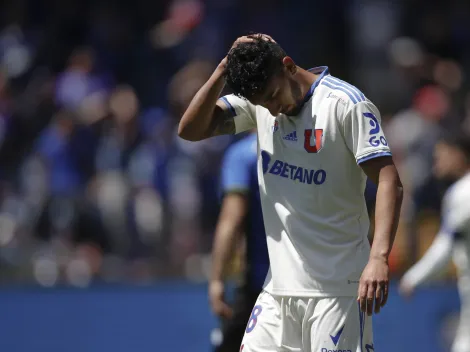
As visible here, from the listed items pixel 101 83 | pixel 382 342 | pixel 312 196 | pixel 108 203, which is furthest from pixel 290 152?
pixel 101 83

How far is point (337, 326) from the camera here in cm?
441

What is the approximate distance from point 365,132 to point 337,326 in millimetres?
924

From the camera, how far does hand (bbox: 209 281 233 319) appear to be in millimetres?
5914

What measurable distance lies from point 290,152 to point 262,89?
382mm

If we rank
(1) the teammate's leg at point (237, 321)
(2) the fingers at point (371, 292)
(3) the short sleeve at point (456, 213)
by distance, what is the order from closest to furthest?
(2) the fingers at point (371, 292), (1) the teammate's leg at point (237, 321), (3) the short sleeve at point (456, 213)

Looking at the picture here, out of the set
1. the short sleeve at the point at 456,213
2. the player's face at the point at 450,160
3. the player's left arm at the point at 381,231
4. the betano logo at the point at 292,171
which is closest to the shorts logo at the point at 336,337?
the player's left arm at the point at 381,231

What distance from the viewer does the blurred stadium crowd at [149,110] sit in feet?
33.6

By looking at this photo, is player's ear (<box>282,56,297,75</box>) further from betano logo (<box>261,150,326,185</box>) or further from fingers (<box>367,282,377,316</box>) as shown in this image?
fingers (<box>367,282,377,316</box>)

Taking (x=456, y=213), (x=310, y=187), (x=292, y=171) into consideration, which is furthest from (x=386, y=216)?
(x=456, y=213)

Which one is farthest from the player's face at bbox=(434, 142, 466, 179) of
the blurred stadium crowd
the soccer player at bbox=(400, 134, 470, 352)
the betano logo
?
the betano logo

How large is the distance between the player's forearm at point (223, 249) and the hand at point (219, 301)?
45mm

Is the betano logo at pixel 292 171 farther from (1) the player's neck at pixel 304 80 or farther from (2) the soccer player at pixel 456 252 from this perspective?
(2) the soccer player at pixel 456 252

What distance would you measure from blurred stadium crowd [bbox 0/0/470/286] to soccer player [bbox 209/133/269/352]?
4.11 m

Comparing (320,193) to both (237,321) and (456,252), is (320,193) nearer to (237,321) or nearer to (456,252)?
(237,321)
